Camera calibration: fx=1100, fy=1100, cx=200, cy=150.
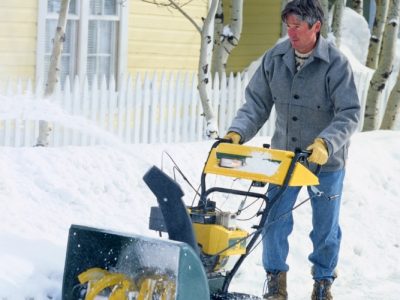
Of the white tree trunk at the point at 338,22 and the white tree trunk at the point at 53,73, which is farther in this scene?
the white tree trunk at the point at 338,22

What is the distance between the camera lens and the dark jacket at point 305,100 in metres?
Answer: 6.35

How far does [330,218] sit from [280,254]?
38 centimetres

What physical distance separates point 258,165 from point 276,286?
1096 millimetres

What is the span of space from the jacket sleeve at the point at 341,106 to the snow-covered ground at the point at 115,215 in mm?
1338

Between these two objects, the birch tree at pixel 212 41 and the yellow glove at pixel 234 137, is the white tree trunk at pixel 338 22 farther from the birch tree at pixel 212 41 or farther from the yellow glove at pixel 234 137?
the yellow glove at pixel 234 137

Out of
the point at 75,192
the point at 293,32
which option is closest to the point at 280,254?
the point at 293,32

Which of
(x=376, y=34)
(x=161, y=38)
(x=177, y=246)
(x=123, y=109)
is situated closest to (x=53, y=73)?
(x=123, y=109)

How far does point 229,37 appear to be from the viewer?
48.8ft

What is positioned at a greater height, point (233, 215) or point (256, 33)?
point (256, 33)

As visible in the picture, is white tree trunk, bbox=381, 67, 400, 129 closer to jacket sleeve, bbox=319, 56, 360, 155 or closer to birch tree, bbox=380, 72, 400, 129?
birch tree, bbox=380, 72, 400, 129

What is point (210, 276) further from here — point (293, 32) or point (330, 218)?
point (293, 32)

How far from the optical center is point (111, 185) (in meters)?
8.76

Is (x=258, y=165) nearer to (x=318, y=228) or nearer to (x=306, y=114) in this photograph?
(x=306, y=114)

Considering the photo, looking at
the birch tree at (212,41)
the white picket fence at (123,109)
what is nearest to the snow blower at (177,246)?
the white picket fence at (123,109)
